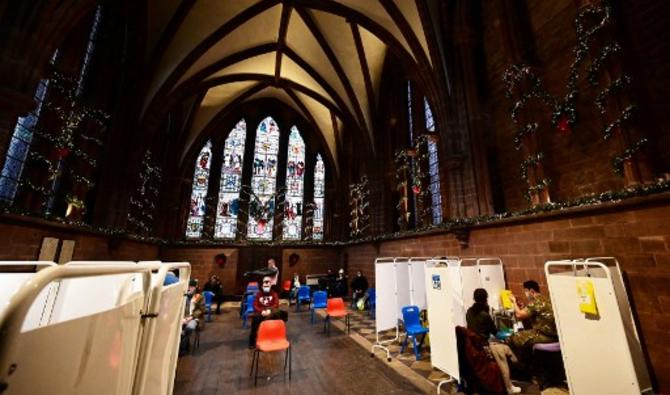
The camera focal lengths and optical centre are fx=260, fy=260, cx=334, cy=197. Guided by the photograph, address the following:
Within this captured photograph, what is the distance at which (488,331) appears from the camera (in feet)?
11.0

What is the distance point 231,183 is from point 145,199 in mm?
4654

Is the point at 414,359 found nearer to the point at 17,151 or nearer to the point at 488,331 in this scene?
the point at 488,331

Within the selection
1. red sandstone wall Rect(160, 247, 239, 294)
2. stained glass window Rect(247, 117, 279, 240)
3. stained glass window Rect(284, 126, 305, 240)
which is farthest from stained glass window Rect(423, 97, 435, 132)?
red sandstone wall Rect(160, 247, 239, 294)

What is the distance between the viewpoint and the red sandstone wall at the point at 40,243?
3995mm

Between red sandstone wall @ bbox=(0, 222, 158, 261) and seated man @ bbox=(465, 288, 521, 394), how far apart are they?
22.2 ft

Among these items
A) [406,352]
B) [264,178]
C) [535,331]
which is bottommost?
[406,352]

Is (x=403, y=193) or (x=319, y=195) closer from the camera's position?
(x=403, y=193)

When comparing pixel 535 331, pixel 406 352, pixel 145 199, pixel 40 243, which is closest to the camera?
pixel 535 331

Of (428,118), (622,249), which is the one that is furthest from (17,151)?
(428,118)

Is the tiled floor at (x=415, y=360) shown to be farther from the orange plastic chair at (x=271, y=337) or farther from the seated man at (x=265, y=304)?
the seated man at (x=265, y=304)

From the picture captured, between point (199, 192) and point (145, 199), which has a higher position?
point (199, 192)

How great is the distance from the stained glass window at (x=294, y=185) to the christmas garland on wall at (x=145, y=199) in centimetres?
634

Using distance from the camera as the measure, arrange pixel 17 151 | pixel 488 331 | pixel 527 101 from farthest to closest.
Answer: pixel 527 101, pixel 17 151, pixel 488 331

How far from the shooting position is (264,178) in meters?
15.3
